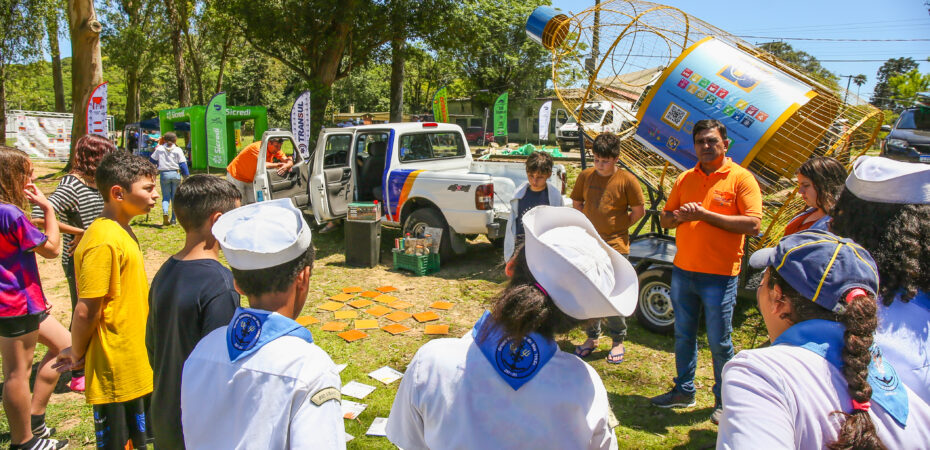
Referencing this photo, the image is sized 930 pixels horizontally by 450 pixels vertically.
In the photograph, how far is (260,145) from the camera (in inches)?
336

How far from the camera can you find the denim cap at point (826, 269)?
1260 millimetres

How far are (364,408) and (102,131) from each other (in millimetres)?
11379

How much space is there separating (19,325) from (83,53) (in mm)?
9947

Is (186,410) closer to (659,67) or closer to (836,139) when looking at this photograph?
(659,67)

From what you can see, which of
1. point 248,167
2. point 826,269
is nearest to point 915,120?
point 248,167

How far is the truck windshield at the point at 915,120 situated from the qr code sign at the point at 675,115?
11.3 m

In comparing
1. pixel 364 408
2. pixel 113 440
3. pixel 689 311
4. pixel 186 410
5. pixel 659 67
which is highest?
pixel 659 67

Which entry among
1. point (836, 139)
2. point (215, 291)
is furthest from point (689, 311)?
point (215, 291)

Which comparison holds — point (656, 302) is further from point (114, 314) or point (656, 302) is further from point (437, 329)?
point (114, 314)

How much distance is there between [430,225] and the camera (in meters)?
7.29

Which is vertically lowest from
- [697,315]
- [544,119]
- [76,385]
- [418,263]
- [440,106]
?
[76,385]

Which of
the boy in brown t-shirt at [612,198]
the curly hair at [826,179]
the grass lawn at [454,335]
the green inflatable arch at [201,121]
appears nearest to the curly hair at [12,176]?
the grass lawn at [454,335]

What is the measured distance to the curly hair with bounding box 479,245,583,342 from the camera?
4.09ft

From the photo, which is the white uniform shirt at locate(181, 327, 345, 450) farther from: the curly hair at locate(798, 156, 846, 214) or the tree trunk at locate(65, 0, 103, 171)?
the tree trunk at locate(65, 0, 103, 171)
